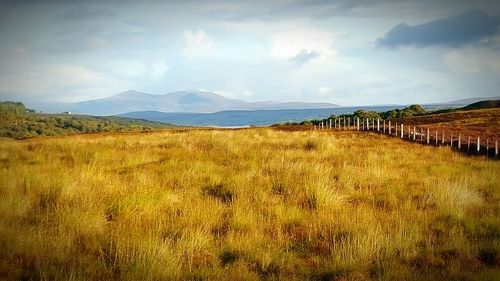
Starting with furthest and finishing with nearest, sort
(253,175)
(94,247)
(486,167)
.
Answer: (486,167), (253,175), (94,247)

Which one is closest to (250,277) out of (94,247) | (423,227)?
(94,247)

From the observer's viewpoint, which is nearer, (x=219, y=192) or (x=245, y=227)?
(x=245, y=227)

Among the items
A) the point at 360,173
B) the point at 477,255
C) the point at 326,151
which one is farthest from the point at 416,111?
the point at 477,255

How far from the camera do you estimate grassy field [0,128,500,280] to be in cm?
549

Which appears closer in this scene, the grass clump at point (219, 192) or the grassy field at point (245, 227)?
the grassy field at point (245, 227)

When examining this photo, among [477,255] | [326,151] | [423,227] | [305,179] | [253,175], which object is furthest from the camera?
[326,151]

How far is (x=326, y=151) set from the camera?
67.1 ft

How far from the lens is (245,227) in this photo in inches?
292

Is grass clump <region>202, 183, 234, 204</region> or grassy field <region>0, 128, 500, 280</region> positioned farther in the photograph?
grass clump <region>202, 183, 234, 204</region>

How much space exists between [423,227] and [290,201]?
2916 mm

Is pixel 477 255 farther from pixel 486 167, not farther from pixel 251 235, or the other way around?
pixel 486 167

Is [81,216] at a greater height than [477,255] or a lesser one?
greater

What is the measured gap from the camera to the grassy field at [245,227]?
549 cm

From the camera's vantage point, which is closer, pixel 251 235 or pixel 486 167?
pixel 251 235
